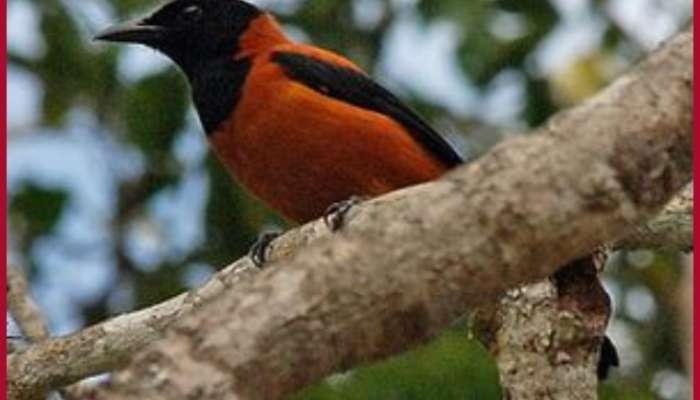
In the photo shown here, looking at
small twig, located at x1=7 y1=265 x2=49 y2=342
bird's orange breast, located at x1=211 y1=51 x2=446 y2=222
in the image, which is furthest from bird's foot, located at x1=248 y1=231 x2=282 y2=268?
small twig, located at x1=7 y1=265 x2=49 y2=342

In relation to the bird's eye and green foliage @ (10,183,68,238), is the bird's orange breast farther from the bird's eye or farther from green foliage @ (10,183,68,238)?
green foliage @ (10,183,68,238)

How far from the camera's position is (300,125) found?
204 inches

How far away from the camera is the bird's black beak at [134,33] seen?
5723 millimetres

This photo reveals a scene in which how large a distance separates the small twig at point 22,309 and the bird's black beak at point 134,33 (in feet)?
3.29

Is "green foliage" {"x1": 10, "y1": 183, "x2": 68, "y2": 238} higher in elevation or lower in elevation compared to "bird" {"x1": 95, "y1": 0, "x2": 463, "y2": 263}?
lower

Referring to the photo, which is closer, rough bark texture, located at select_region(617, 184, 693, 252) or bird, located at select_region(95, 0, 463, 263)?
rough bark texture, located at select_region(617, 184, 693, 252)

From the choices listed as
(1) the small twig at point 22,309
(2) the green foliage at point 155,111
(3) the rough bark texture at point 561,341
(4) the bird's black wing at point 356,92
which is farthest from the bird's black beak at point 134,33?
(3) the rough bark texture at point 561,341

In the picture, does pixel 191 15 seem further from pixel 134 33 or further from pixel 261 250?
pixel 261 250

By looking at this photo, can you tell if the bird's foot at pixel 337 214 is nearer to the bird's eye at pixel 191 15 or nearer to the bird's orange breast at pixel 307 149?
the bird's orange breast at pixel 307 149

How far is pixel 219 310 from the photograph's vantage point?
2.15 meters

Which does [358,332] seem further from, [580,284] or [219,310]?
[580,284]

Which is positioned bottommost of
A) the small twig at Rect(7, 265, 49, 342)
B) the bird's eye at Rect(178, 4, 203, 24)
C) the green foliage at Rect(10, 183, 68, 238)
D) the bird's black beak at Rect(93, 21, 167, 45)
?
the green foliage at Rect(10, 183, 68, 238)

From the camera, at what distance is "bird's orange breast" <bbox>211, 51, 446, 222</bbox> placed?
16.9ft

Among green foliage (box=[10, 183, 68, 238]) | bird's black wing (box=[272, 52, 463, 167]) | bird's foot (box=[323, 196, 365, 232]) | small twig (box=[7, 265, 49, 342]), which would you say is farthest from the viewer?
green foliage (box=[10, 183, 68, 238])
